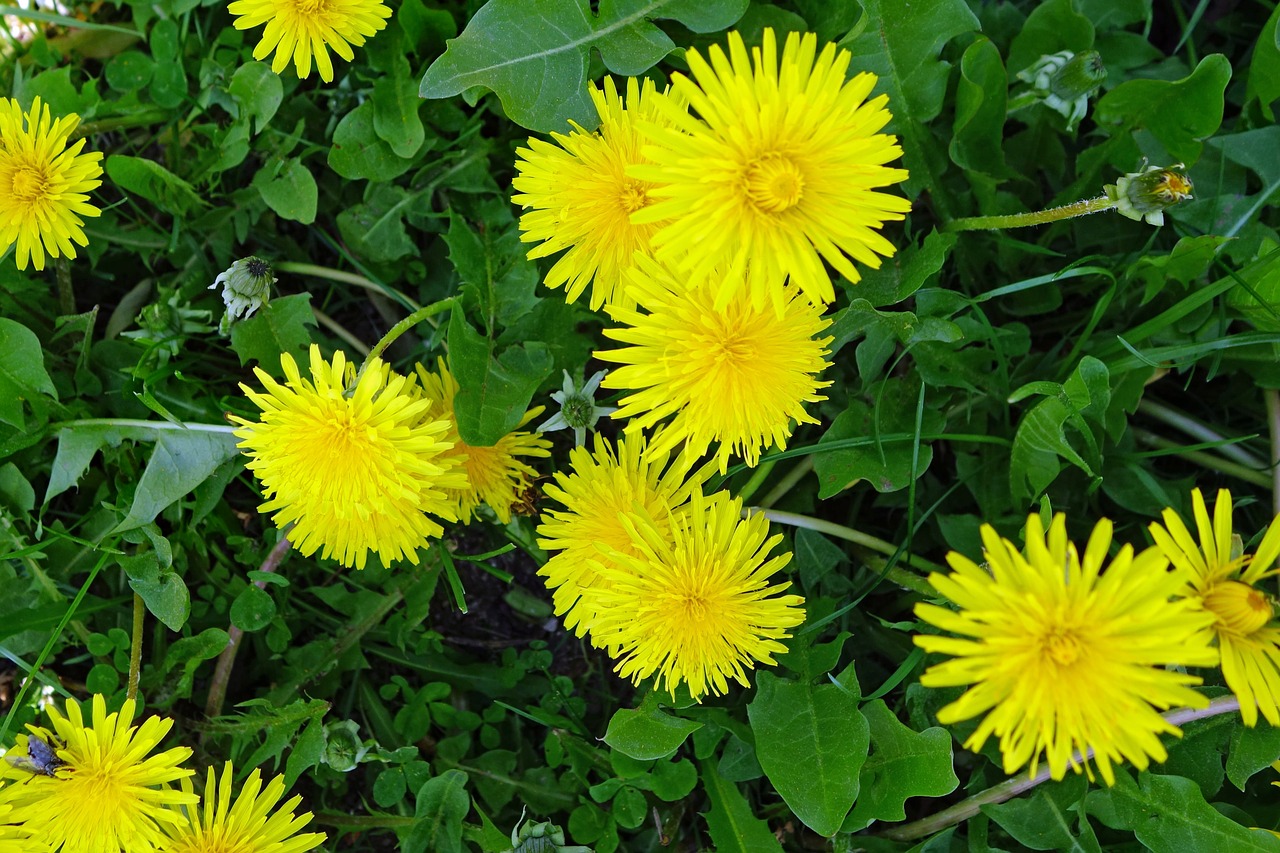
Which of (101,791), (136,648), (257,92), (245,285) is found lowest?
(101,791)

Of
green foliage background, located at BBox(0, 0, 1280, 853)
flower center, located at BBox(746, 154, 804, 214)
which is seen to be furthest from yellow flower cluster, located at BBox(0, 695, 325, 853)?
flower center, located at BBox(746, 154, 804, 214)

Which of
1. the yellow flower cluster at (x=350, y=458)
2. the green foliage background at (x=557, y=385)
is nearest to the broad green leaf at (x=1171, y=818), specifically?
the green foliage background at (x=557, y=385)

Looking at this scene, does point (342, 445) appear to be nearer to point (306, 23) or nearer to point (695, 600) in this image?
point (695, 600)

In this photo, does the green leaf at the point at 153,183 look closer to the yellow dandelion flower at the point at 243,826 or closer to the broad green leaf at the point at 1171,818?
the yellow dandelion flower at the point at 243,826

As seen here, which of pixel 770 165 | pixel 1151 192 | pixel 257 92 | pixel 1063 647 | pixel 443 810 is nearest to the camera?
pixel 1063 647

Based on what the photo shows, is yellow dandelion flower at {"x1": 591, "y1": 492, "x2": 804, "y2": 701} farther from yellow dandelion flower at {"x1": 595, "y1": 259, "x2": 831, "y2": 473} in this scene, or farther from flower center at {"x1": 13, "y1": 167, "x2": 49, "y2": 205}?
flower center at {"x1": 13, "y1": 167, "x2": 49, "y2": 205}

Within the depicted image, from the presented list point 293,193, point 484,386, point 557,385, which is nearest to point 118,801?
point 484,386
